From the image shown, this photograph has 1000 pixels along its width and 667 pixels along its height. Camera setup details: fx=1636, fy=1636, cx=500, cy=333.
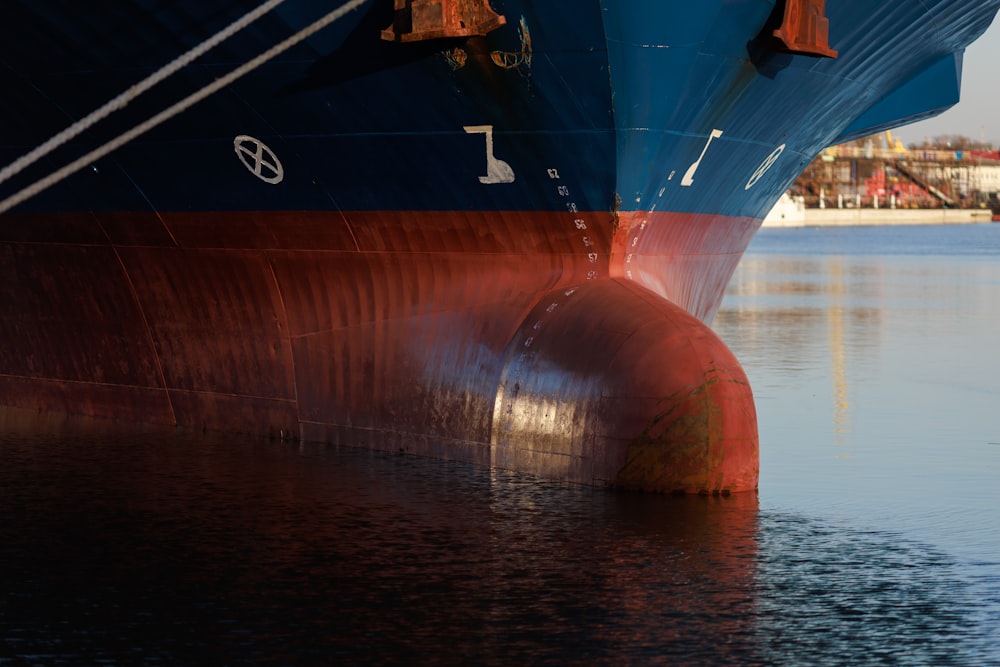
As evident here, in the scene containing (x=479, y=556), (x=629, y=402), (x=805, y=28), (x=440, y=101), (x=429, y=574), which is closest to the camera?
(x=429, y=574)

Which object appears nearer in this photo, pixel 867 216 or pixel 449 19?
pixel 449 19

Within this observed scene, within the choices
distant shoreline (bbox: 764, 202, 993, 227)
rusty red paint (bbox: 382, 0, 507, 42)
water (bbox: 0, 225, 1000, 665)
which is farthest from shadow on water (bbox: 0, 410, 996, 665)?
distant shoreline (bbox: 764, 202, 993, 227)

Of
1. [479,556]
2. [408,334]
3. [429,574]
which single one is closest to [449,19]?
[408,334]

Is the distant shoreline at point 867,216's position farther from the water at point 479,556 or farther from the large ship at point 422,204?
the water at point 479,556

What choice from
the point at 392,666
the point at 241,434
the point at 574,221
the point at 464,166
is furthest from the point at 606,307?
the point at 392,666

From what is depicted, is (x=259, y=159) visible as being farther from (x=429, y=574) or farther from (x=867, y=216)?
(x=867, y=216)

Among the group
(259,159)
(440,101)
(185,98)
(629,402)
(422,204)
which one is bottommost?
(629,402)

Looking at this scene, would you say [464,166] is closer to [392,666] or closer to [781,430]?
[781,430]

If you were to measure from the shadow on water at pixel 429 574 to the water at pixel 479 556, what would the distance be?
0.08ft

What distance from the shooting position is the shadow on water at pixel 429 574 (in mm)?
8227

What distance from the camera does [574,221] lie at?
512 inches

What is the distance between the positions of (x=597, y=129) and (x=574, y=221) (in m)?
0.86

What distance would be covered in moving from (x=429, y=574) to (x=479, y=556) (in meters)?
0.55

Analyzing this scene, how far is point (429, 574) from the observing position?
9719mm
